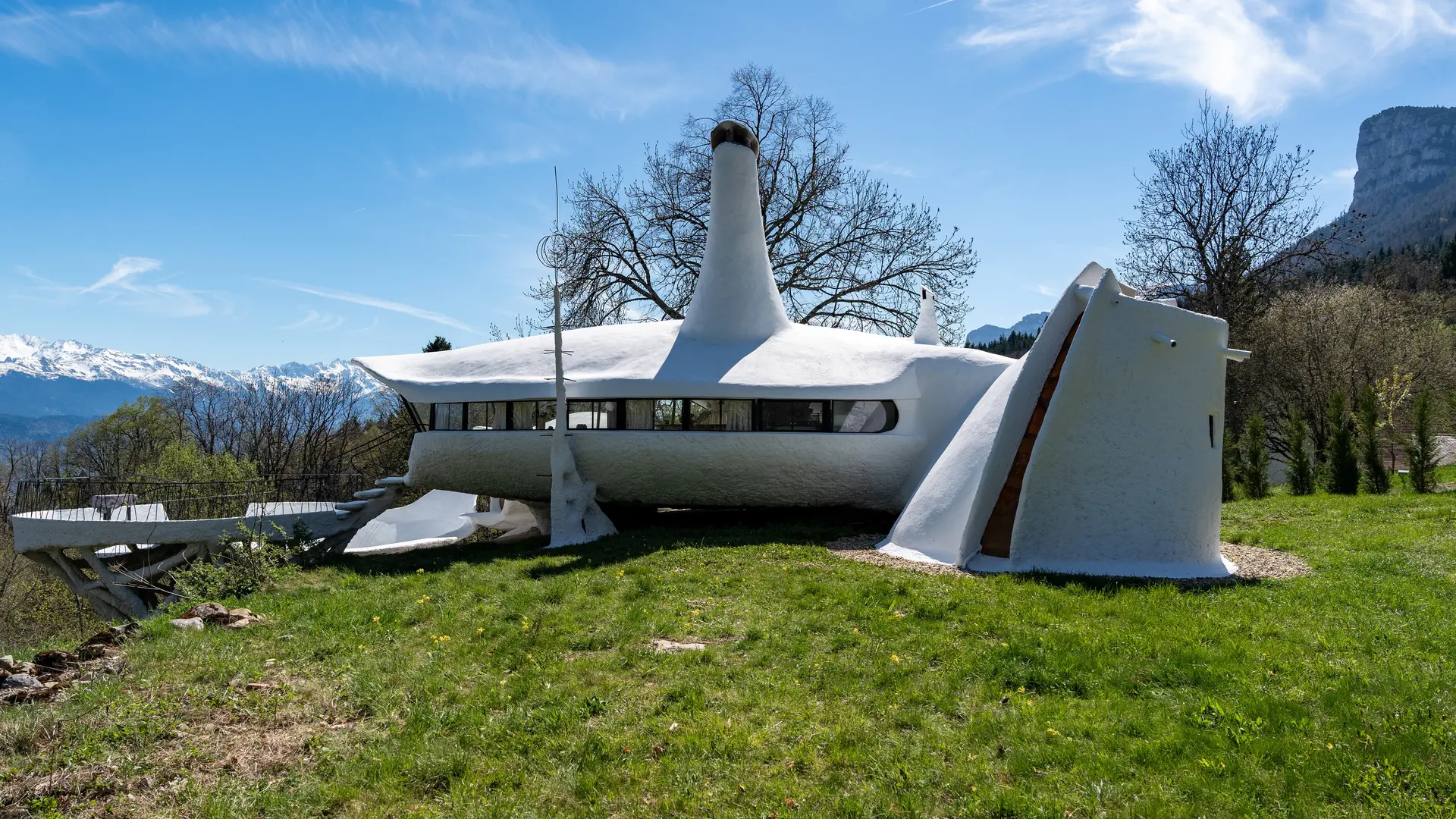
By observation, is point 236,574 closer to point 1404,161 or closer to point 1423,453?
point 1423,453

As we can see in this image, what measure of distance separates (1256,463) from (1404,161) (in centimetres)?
16484

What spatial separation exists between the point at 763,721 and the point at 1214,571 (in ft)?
23.5

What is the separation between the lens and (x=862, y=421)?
15.4 metres

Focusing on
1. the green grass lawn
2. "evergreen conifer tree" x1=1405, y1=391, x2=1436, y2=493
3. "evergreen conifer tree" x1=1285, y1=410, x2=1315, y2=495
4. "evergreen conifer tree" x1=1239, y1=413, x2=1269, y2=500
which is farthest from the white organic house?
"evergreen conifer tree" x1=1405, y1=391, x2=1436, y2=493

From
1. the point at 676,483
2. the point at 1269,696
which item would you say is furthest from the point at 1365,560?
the point at 676,483

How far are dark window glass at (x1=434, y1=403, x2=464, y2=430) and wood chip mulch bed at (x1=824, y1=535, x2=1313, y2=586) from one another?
830 centimetres

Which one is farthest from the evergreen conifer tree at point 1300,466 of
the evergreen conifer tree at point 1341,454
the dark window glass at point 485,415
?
the dark window glass at point 485,415

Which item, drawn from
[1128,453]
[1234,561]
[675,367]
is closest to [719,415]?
[675,367]

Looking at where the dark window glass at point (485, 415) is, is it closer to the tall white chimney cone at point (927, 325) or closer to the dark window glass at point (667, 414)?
the dark window glass at point (667, 414)

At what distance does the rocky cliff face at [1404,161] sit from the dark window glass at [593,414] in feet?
426

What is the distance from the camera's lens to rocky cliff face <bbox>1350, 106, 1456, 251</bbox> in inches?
4427

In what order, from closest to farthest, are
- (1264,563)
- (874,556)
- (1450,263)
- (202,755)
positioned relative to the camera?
(202,755)
(1264,563)
(874,556)
(1450,263)

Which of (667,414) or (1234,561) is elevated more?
(667,414)

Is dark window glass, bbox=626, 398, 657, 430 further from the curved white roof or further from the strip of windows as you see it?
the curved white roof
